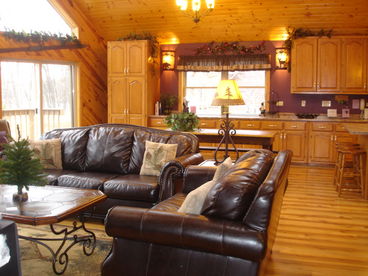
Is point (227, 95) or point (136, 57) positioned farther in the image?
point (136, 57)

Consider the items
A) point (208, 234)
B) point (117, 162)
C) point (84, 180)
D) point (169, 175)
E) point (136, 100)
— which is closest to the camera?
point (208, 234)

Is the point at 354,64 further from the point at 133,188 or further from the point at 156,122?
the point at 133,188

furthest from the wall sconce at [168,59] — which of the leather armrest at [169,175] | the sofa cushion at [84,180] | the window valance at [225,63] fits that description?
the leather armrest at [169,175]

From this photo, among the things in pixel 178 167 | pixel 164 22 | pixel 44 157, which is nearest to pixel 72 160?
pixel 44 157

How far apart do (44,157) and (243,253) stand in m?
3.21

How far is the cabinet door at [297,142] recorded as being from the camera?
7750 mm

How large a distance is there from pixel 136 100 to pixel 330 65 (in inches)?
149

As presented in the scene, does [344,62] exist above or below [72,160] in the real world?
above

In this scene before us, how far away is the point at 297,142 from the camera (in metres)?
7.77

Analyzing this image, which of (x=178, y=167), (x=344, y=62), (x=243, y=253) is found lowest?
(x=243, y=253)

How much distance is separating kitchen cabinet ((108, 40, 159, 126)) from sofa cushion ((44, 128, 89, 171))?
3.46 meters

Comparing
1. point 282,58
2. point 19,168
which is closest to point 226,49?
point 282,58

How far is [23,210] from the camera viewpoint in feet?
9.77

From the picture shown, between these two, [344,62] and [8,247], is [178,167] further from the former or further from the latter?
[344,62]
